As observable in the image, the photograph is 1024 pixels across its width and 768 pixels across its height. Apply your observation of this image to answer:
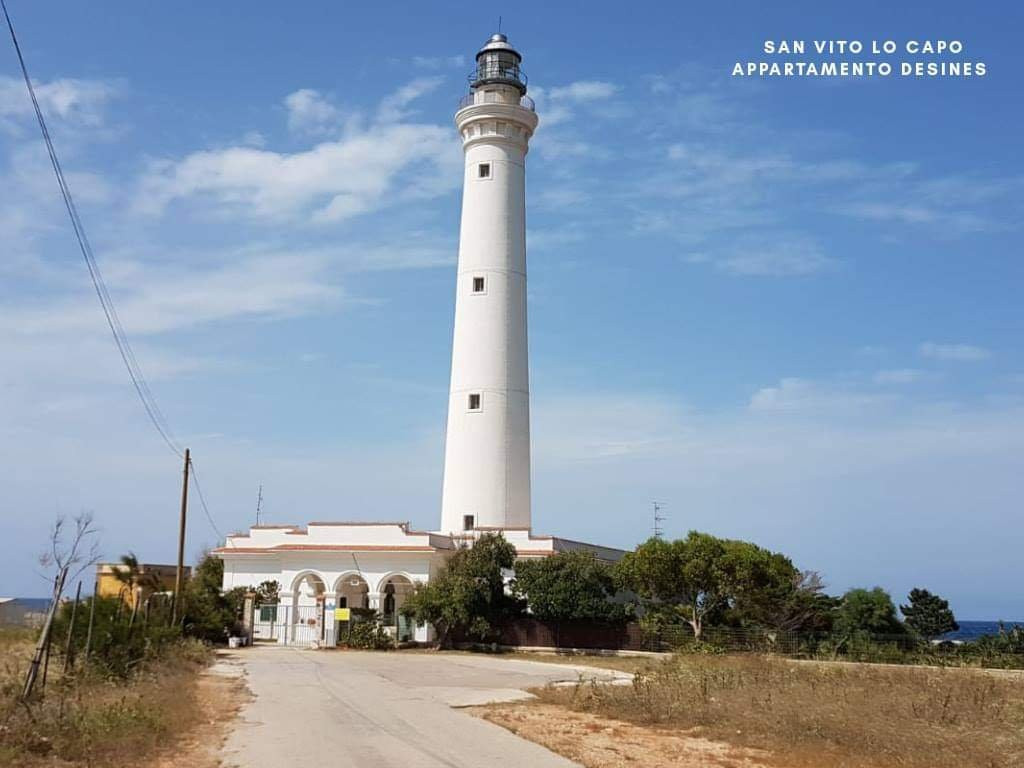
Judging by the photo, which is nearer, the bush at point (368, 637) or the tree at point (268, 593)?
the bush at point (368, 637)

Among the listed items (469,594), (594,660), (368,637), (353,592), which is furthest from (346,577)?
(594,660)

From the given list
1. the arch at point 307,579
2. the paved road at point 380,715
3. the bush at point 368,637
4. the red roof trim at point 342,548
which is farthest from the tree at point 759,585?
the arch at point 307,579

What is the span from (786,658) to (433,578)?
1240 cm

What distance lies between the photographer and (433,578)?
35781 millimetres

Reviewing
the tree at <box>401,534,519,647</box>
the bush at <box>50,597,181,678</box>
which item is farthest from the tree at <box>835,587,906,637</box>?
the bush at <box>50,597,181,678</box>

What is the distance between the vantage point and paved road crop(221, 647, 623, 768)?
12.4 metres

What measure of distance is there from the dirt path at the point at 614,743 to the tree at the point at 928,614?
30967 millimetres

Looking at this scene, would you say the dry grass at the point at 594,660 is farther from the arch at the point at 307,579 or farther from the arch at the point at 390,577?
the arch at the point at 307,579

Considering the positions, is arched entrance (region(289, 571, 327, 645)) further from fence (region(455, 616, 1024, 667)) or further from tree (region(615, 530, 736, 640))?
tree (region(615, 530, 736, 640))

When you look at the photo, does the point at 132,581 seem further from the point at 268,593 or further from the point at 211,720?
the point at 211,720

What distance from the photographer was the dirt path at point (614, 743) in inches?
495

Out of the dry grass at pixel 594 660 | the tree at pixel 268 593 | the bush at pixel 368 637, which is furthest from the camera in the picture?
the tree at pixel 268 593

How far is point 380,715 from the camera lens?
16.5 metres

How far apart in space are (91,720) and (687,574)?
21.6 meters
